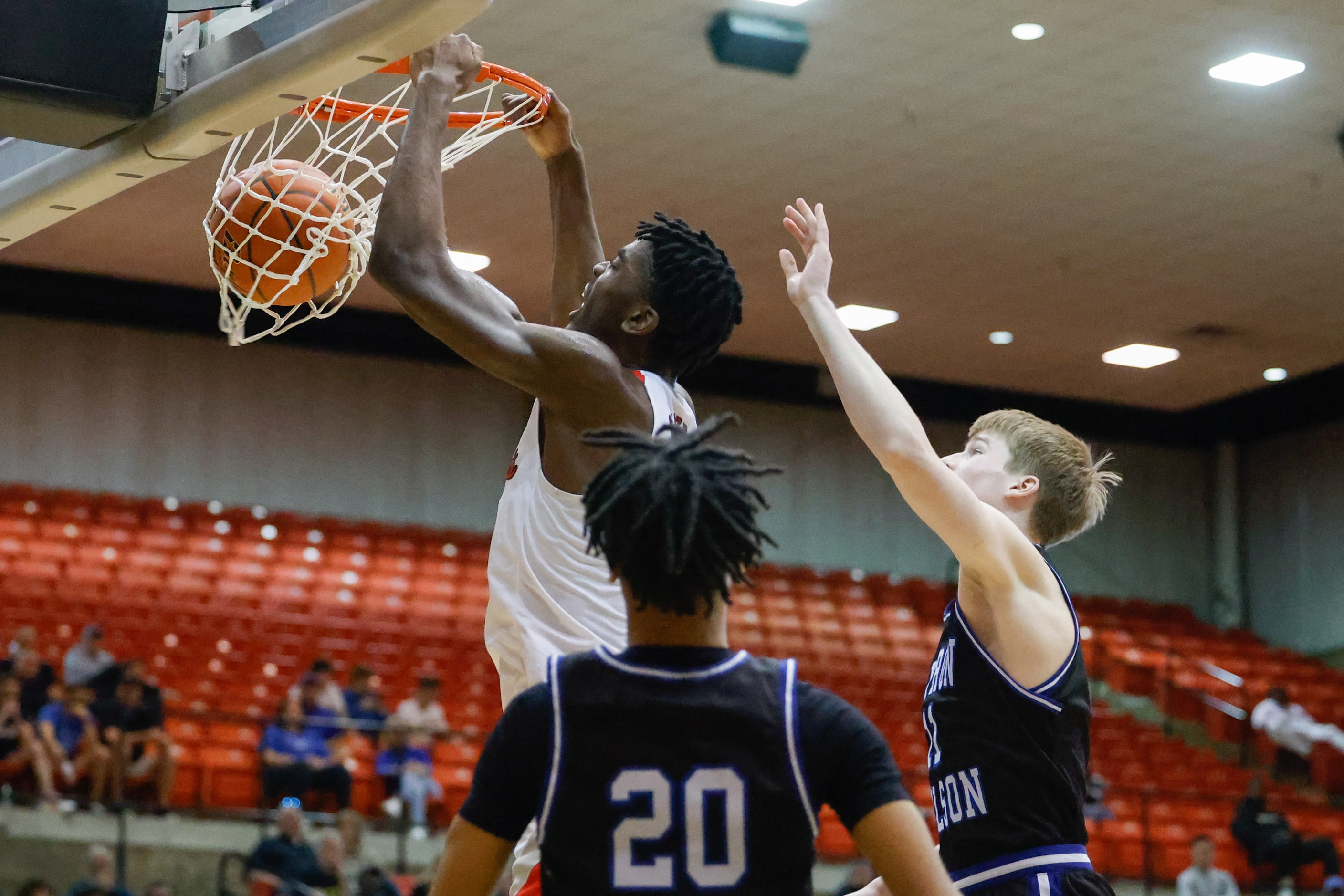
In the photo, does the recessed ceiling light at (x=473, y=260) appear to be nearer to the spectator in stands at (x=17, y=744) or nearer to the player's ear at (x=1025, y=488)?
the spectator in stands at (x=17, y=744)

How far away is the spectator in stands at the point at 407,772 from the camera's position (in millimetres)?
10812

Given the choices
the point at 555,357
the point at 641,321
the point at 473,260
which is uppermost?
the point at 473,260

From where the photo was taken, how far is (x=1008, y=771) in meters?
3.35

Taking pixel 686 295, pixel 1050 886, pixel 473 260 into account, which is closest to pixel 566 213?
pixel 686 295

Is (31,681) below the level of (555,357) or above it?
below

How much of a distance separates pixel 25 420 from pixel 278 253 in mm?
12597

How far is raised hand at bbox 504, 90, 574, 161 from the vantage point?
14.0 feet

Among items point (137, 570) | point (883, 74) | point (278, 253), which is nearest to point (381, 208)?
point (278, 253)

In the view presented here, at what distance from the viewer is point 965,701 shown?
135 inches

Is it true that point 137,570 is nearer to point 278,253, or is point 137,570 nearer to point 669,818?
point 278,253

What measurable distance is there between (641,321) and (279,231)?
1.17 metres

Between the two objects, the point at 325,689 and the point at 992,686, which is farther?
the point at 325,689

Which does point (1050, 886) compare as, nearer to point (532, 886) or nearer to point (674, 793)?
point (532, 886)

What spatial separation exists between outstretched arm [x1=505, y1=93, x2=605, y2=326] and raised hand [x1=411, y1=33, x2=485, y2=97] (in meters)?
0.41
